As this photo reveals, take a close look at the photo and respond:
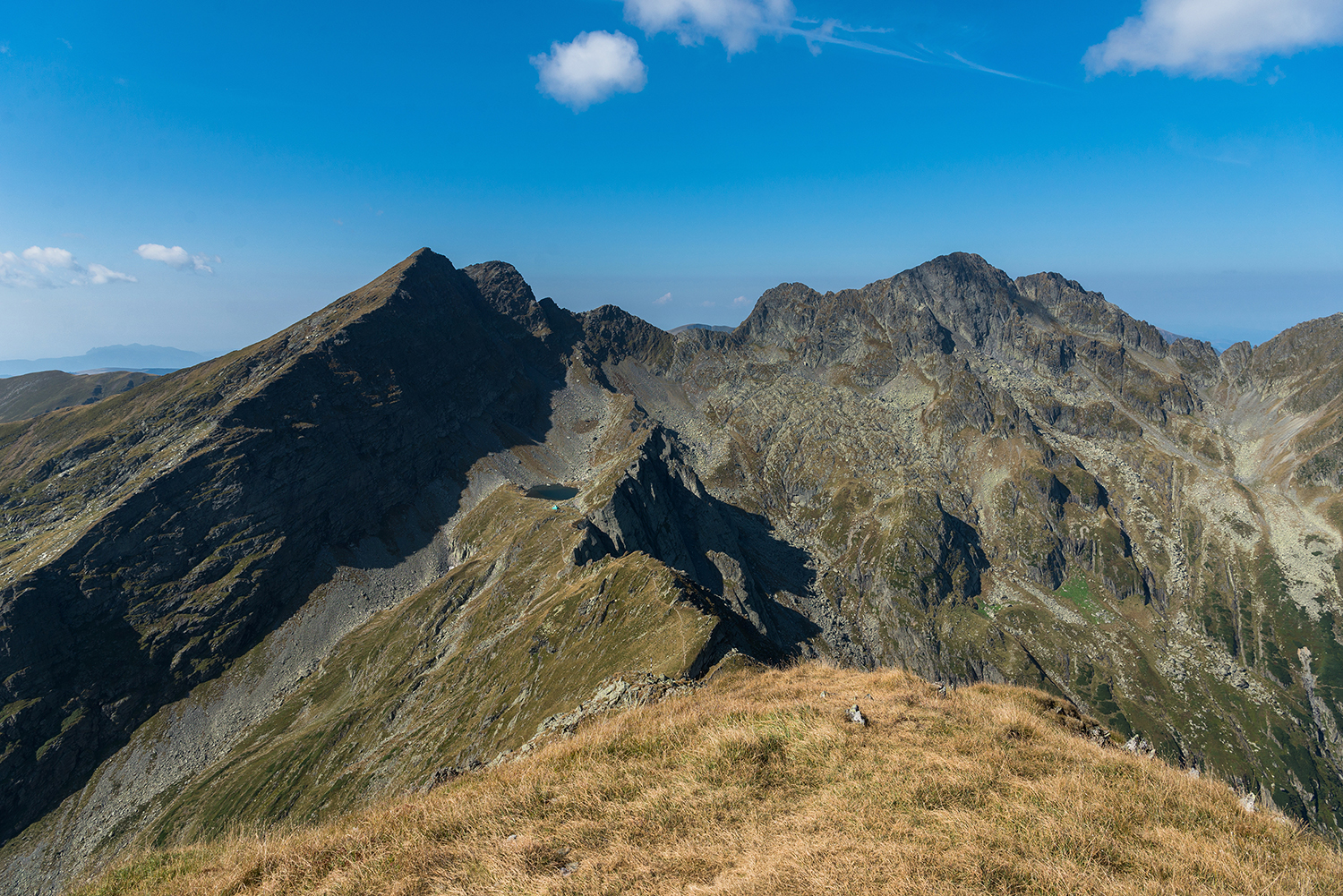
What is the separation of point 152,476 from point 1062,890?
191 m

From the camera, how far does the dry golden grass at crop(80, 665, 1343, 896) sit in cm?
854

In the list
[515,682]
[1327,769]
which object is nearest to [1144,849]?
[515,682]

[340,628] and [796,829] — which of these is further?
[340,628]

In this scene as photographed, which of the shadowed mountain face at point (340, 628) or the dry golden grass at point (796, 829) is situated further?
the shadowed mountain face at point (340, 628)

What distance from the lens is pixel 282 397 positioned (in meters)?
166

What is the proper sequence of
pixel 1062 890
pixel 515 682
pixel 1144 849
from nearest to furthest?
1. pixel 1062 890
2. pixel 1144 849
3. pixel 515 682

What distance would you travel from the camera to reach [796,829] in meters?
10.1

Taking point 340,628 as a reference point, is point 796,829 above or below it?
above

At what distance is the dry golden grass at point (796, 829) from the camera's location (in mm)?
8539

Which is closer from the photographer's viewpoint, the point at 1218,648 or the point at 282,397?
the point at 282,397

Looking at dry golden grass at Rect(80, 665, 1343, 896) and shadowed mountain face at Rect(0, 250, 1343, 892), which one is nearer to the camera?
dry golden grass at Rect(80, 665, 1343, 896)

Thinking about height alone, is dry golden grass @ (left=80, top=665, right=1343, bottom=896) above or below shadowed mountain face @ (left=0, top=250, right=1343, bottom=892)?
above

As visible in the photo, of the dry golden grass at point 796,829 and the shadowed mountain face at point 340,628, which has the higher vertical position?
the dry golden grass at point 796,829

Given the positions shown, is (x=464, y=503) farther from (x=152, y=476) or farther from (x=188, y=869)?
(x=188, y=869)
